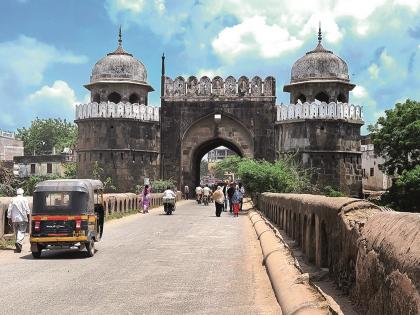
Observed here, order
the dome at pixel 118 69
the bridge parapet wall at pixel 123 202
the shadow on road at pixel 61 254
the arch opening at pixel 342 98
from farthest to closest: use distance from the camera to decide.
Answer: the dome at pixel 118 69
the arch opening at pixel 342 98
the bridge parapet wall at pixel 123 202
the shadow on road at pixel 61 254

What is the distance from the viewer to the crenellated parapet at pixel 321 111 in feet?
108

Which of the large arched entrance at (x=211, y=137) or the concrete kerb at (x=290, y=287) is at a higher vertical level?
the large arched entrance at (x=211, y=137)

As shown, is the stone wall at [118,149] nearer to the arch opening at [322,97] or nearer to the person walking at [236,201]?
the arch opening at [322,97]

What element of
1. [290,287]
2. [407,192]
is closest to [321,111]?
[407,192]

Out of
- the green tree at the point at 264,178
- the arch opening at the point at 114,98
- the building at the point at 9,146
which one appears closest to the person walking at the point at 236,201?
the green tree at the point at 264,178

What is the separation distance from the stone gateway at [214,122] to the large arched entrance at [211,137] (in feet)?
0.18

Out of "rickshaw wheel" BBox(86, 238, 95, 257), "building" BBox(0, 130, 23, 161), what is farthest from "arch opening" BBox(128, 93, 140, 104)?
"building" BBox(0, 130, 23, 161)

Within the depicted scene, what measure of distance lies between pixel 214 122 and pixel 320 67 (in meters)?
6.49

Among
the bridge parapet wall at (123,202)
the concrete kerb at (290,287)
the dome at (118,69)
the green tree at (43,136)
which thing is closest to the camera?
the concrete kerb at (290,287)

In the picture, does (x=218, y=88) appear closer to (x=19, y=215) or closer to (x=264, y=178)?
(x=264, y=178)

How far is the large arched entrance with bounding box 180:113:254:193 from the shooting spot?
35.1 metres

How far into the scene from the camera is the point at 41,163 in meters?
62.3

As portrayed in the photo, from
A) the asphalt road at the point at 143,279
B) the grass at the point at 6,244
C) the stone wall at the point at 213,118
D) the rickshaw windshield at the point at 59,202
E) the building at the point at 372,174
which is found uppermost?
the stone wall at the point at 213,118

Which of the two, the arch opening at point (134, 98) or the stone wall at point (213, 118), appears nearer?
the stone wall at point (213, 118)
